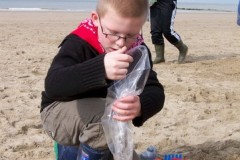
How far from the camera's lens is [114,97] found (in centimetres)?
184

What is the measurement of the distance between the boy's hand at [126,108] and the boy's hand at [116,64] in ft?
0.49

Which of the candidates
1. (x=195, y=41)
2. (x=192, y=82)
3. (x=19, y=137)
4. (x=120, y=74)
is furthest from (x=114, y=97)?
(x=195, y=41)

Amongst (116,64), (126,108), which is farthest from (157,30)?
(116,64)

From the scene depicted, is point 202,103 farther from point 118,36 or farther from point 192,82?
point 118,36

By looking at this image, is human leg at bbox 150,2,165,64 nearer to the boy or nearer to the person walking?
the person walking

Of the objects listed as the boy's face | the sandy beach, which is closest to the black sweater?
the boy's face

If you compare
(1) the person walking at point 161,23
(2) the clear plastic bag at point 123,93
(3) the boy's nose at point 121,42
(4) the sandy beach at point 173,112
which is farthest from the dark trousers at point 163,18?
(3) the boy's nose at point 121,42

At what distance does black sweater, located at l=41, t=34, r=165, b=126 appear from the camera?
1660mm

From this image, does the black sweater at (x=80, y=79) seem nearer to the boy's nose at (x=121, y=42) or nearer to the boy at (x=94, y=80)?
the boy at (x=94, y=80)

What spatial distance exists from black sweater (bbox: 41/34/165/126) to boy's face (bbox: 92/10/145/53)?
106 mm

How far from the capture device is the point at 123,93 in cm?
180

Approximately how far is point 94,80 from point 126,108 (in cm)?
19

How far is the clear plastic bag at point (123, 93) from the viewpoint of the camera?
1803 mm

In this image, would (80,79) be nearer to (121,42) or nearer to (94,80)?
(94,80)
